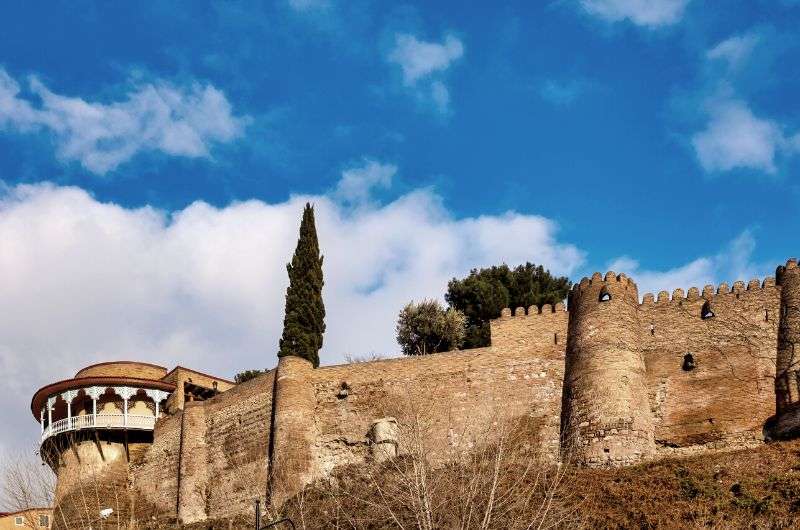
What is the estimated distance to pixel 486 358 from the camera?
132ft

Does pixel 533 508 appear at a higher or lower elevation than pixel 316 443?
lower

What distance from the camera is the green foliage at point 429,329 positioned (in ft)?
182

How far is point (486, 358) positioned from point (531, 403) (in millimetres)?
2431

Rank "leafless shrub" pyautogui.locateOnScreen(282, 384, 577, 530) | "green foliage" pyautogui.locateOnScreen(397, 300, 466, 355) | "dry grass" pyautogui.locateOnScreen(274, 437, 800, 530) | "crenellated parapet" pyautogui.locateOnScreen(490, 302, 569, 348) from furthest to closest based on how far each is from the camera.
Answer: "green foliage" pyautogui.locateOnScreen(397, 300, 466, 355) → "crenellated parapet" pyautogui.locateOnScreen(490, 302, 569, 348) → "dry grass" pyautogui.locateOnScreen(274, 437, 800, 530) → "leafless shrub" pyautogui.locateOnScreen(282, 384, 577, 530)

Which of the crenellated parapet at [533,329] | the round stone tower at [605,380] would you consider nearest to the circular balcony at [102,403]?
the crenellated parapet at [533,329]

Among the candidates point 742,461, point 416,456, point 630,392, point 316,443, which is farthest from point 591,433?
point 316,443

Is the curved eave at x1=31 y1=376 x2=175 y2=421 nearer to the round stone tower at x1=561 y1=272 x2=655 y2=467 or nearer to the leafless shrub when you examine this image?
the leafless shrub

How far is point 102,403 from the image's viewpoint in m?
49.4

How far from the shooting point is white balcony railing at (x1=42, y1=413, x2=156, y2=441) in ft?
157

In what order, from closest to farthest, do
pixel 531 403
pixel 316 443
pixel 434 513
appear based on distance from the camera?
pixel 434 513, pixel 531 403, pixel 316 443

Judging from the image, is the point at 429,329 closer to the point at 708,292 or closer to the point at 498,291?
the point at 498,291

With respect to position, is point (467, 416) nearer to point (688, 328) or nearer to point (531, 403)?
point (531, 403)

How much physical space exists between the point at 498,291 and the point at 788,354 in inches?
867

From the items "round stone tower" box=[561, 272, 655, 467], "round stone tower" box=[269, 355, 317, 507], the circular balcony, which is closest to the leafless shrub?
"round stone tower" box=[269, 355, 317, 507]
